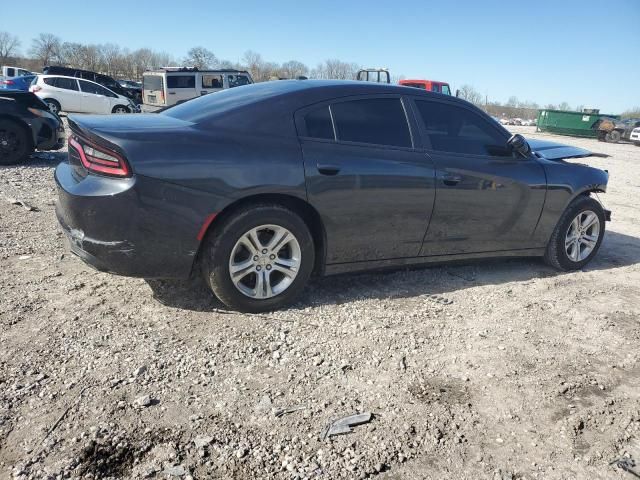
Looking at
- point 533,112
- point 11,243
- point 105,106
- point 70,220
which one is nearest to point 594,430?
point 70,220

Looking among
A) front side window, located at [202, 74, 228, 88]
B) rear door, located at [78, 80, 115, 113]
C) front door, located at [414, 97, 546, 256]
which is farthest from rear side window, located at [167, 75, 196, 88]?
Result: front door, located at [414, 97, 546, 256]

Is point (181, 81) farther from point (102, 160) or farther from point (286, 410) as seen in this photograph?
point (286, 410)

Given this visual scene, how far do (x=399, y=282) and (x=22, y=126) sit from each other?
749cm

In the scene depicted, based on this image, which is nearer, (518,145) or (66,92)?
(518,145)

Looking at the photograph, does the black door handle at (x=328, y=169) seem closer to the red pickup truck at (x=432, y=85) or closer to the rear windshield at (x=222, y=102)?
the rear windshield at (x=222, y=102)

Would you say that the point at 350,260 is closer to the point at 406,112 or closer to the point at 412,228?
the point at 412,228

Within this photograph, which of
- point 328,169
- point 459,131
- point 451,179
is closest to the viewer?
point 328,169

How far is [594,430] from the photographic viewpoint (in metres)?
2.48

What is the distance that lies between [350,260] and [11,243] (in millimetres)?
3145

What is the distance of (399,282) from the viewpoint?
4.21 metres

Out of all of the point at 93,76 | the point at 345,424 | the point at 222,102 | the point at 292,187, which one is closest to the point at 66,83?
the point at 93,76

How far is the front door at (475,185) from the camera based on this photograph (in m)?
3.93

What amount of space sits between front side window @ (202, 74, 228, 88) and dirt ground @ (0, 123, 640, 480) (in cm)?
1908

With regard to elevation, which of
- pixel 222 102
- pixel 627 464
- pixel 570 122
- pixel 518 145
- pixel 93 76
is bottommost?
pixel 627 464
